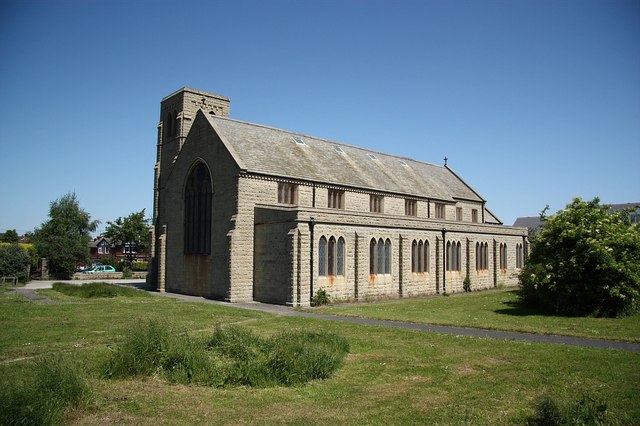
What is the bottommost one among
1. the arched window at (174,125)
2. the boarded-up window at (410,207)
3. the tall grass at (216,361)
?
the tall grass at (216,361)

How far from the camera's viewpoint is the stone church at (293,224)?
29547mm

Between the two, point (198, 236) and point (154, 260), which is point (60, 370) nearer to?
point (198, 236)

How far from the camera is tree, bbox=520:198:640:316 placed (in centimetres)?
2262

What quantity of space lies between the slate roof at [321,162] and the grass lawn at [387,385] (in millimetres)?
17215

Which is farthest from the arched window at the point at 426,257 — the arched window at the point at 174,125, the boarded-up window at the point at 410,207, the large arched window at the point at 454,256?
the arched window at the point at 174,125

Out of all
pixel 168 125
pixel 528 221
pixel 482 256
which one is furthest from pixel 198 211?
pixel 528 221

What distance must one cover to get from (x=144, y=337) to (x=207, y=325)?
26.2ft

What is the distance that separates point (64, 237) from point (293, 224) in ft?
149

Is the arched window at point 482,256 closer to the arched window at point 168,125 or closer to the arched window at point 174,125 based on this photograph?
the arched window at point 174,125

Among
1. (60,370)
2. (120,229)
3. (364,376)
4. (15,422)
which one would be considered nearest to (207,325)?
(364,376)

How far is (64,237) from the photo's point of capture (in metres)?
61.8

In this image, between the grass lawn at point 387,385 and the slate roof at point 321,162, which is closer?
the grass lawn at point 387,385

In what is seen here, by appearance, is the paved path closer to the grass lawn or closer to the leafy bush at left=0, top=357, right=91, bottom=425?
the grass lawn

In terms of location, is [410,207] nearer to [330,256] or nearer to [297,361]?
[330,256]
